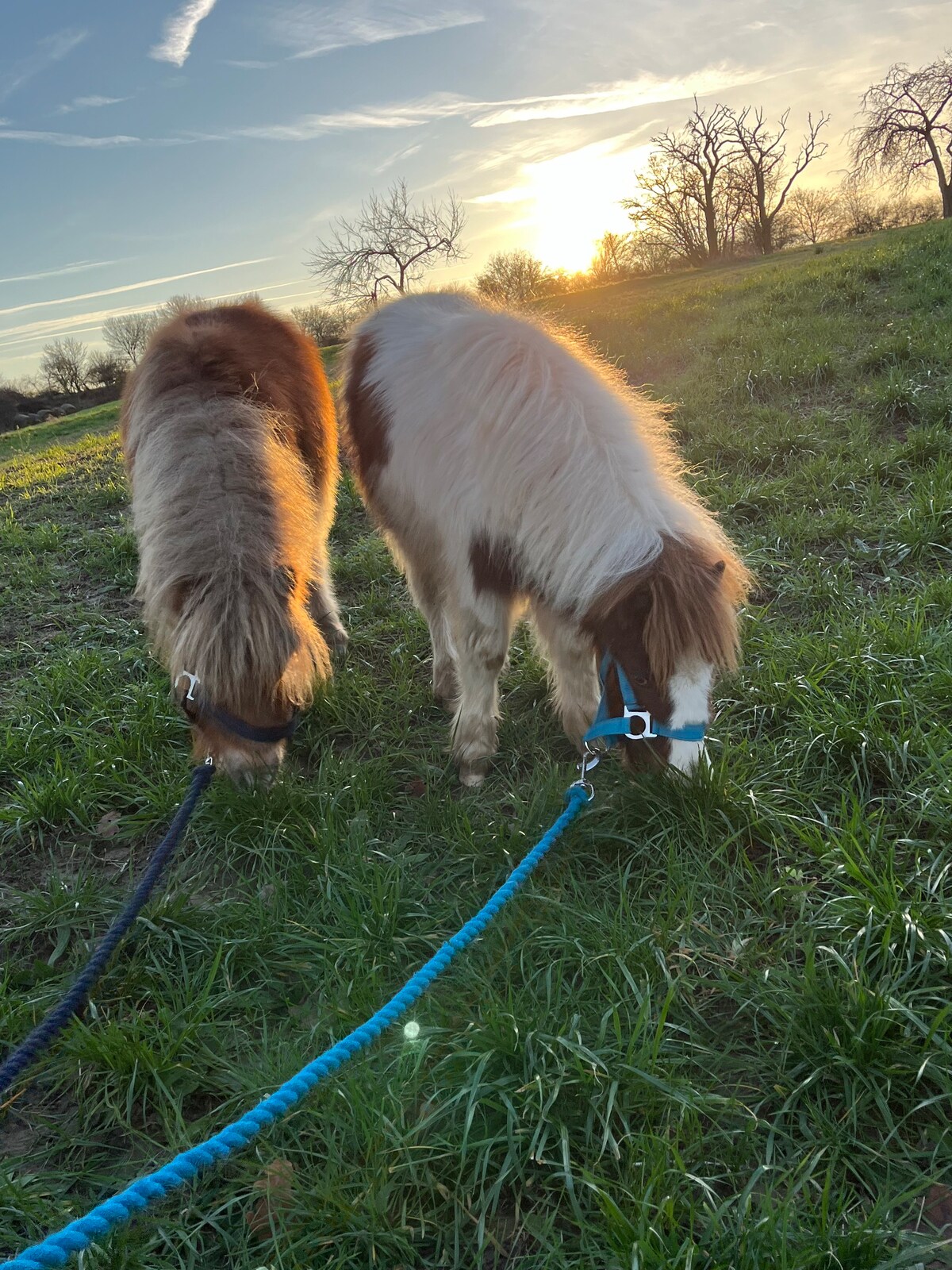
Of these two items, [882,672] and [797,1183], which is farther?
[882,672]

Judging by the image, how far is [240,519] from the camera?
2902mm

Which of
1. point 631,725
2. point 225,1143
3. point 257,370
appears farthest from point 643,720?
point 257,370

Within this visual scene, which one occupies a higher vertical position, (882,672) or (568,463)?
(568,463)

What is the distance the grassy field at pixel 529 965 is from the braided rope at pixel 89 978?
153 mm

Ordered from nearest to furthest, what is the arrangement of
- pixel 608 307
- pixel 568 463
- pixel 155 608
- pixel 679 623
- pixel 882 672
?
pixel 679 623 → pixel 568 463 → pixel 155 608 → pixel 882 672 → pixel 608 307

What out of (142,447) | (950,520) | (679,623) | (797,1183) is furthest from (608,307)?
(797,1183)

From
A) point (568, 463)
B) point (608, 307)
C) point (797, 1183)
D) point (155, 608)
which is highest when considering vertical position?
point (608, 307)

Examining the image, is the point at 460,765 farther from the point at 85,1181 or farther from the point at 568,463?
the point at 85,1181

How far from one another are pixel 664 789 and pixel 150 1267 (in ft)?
6.14

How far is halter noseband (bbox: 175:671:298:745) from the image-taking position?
264cm

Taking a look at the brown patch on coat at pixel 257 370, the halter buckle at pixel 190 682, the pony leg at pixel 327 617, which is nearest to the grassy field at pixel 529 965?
the pony leg at pixel 327 617

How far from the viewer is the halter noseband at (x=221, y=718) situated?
2.64 m

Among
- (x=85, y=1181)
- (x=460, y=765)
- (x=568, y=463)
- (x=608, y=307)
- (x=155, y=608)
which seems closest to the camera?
(x=85, y=1181)

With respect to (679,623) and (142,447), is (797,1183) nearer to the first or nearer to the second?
(679,623)
